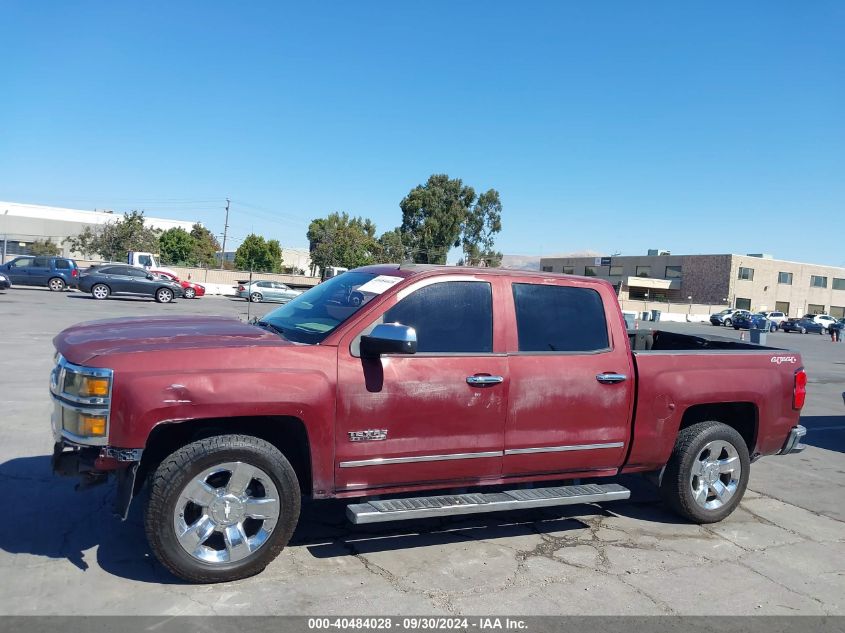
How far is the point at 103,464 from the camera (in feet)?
12.1

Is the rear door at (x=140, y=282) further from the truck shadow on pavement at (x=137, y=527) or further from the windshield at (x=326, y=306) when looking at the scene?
the windshield at (x=326, y=306)

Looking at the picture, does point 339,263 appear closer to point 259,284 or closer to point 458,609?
point 259,284

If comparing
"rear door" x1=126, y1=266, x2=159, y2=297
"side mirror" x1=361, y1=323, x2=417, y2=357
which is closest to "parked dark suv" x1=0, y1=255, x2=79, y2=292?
"rear door" x1=126, y1=266, x2=159, y2=297

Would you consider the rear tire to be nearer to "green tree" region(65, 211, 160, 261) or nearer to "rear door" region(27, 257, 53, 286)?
"rear door" region(27, 257, 53, 286)

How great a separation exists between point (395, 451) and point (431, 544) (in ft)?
3.02

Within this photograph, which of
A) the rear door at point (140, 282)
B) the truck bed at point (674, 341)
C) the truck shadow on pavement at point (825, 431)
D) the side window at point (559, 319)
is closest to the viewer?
the side window at point (559, 319)

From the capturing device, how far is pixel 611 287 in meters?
5.46

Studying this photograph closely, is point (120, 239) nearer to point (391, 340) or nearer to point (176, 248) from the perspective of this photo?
point (176, 248)

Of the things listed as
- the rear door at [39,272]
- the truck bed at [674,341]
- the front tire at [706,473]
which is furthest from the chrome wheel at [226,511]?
the rear door at [39,272]

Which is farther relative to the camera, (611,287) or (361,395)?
(611,287)

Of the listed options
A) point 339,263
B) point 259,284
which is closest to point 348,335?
point 259,284

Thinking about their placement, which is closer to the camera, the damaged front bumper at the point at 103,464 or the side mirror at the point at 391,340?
the damaged front bumper at the point at 103,464

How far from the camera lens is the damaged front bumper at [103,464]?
368 cm

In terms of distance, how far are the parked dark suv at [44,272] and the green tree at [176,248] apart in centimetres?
4579
